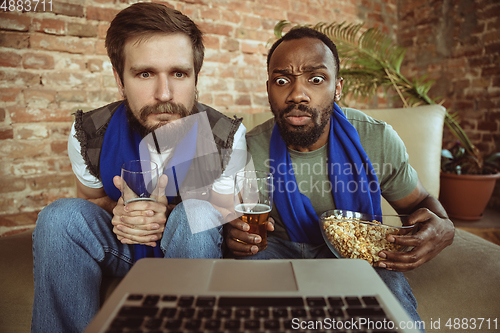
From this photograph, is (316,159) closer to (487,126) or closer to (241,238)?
(241,238)

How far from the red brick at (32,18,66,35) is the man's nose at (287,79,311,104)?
1.45m

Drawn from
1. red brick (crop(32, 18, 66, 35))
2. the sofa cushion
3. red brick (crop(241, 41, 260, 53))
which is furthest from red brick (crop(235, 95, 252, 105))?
the sofa cushion

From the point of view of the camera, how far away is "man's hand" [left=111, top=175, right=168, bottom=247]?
93cm

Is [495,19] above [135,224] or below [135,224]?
above

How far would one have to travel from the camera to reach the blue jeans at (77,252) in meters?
0.83

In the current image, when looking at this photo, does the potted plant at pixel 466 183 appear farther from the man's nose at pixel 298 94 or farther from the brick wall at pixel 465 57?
the man's nose at pixel 298 94

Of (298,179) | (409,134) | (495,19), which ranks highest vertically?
(495,19)

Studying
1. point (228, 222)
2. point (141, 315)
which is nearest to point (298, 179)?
point (228, 222)

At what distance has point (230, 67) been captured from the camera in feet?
7.43

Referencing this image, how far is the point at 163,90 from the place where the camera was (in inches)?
47.2

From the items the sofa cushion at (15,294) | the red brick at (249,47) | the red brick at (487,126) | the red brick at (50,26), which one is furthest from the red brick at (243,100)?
the red brick at (487,126)

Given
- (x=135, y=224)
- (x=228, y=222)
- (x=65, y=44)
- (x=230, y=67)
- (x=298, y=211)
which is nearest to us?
(x=135, y=224)

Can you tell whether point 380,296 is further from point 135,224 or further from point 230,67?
point 230,67

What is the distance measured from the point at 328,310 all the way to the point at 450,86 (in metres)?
2.91
